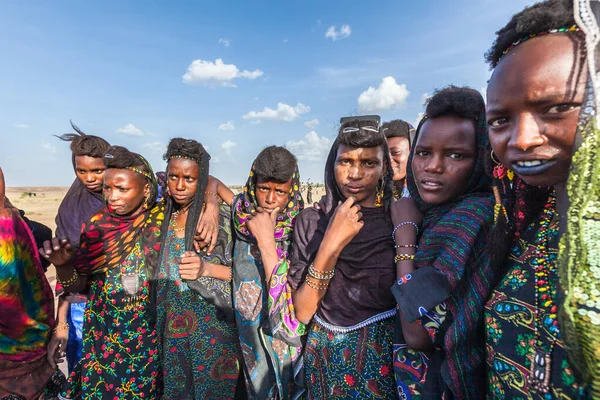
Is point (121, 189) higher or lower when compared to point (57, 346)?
higher

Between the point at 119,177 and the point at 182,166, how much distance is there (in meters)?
0.52

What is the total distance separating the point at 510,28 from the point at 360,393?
70.4 inches

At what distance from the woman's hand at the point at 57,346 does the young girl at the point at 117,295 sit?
1.35ft

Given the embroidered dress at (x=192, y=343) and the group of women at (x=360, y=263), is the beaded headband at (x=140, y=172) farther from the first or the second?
the embroidered dress at (x=192, y=343)

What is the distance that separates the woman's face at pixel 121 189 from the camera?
2.64 metres

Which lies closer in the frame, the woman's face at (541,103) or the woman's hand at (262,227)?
the woman's face at (541,103)

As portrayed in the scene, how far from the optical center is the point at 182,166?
2.87m

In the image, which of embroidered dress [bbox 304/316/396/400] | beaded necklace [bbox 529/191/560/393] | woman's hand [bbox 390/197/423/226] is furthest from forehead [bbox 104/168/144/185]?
beaded necklace [bbox 529/191/560/393]

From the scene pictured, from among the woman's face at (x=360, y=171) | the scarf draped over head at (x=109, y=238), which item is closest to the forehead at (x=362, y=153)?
the woman's face at (x=360, y=171)

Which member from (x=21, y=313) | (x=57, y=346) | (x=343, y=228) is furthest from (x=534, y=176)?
(x=57, y=346)

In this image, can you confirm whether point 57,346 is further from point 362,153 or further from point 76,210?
point 362,153

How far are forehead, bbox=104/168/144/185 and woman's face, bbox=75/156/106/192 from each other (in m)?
1.02

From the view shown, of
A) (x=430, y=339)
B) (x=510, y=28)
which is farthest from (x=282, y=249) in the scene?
(x=510, y=28)

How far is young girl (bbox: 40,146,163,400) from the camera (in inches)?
103
